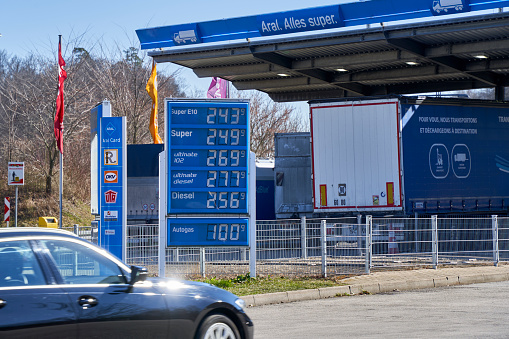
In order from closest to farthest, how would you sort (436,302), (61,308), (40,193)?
(61,308), (436,302), (40,193)

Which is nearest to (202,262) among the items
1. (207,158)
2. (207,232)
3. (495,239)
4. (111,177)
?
(207,232)

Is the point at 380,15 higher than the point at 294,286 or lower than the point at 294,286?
higher

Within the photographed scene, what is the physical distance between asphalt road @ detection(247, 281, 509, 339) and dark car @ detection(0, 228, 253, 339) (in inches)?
110

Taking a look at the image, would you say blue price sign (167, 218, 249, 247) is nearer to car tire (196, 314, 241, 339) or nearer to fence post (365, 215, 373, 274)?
fence post (365, 215, 373, 274)

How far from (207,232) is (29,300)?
9.50 meters

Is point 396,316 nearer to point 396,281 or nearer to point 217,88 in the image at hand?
point 396,281

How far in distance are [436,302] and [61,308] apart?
337 inches

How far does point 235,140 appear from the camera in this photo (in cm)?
1575

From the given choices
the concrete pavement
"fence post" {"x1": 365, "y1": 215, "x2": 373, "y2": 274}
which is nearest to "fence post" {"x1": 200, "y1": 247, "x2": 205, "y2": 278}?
the concrete pavement

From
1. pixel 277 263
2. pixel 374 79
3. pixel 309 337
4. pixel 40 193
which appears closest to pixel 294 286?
pixel 277 263

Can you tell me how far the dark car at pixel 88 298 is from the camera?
245 inches

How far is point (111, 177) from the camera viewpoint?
1524 cm

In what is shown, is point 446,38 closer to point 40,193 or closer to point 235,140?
point 235,140

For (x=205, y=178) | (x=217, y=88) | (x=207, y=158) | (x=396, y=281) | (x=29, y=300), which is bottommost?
(x=396, y=281)
